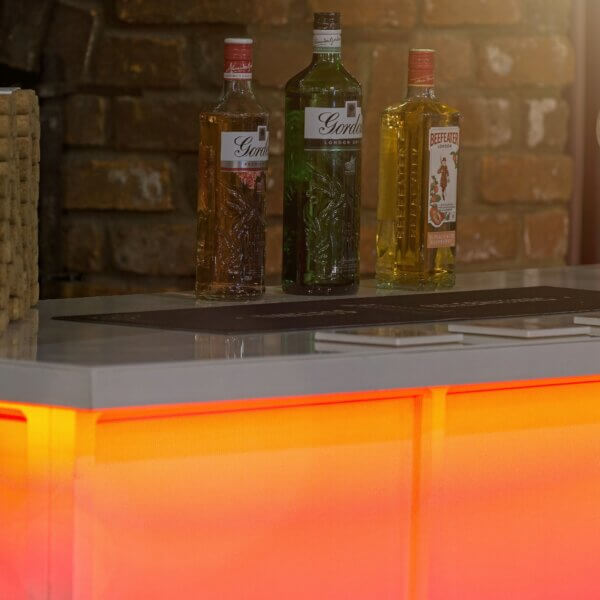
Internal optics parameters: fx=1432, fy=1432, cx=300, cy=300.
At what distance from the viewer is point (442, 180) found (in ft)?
4.77

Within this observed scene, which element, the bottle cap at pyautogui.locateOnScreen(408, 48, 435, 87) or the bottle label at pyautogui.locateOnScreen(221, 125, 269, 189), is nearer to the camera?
the bottle label at pyautogui.locateOnScreen(221, 125, 269, 189)

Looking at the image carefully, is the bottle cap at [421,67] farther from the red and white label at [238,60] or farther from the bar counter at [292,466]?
the bar counter at [292,466]

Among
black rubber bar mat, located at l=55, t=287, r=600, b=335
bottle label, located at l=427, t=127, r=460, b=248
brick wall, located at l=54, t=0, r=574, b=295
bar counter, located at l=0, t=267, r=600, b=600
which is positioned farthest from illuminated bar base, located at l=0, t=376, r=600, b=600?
brick wall, located at l=54, t=0, r=574, b=295

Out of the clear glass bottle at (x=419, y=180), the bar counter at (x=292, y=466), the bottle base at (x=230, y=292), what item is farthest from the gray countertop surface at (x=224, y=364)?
the clear glass bottle at (x=419, y=180)

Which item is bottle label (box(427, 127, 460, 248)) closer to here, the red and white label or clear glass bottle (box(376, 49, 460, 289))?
clear glass bottle (box(376, 49, 460, 289))

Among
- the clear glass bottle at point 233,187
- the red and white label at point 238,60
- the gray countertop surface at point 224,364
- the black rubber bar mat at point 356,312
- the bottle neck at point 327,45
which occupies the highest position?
the bottle neck at point 327,45

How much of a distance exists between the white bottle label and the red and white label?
0.06 m

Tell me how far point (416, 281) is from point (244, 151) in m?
0.27

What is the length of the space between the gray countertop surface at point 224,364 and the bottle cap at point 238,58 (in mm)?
292

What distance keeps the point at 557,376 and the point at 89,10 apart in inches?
39.1

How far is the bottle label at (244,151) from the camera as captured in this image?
1.33 m

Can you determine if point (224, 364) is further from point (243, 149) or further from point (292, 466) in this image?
point (243, 149)

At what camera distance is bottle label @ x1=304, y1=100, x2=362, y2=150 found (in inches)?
54.2

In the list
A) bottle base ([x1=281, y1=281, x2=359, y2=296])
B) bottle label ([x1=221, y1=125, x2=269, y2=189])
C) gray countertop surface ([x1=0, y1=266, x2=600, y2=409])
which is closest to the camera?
gray countertop surface ([x1=0, y1=266, x2=600, y2=409])
